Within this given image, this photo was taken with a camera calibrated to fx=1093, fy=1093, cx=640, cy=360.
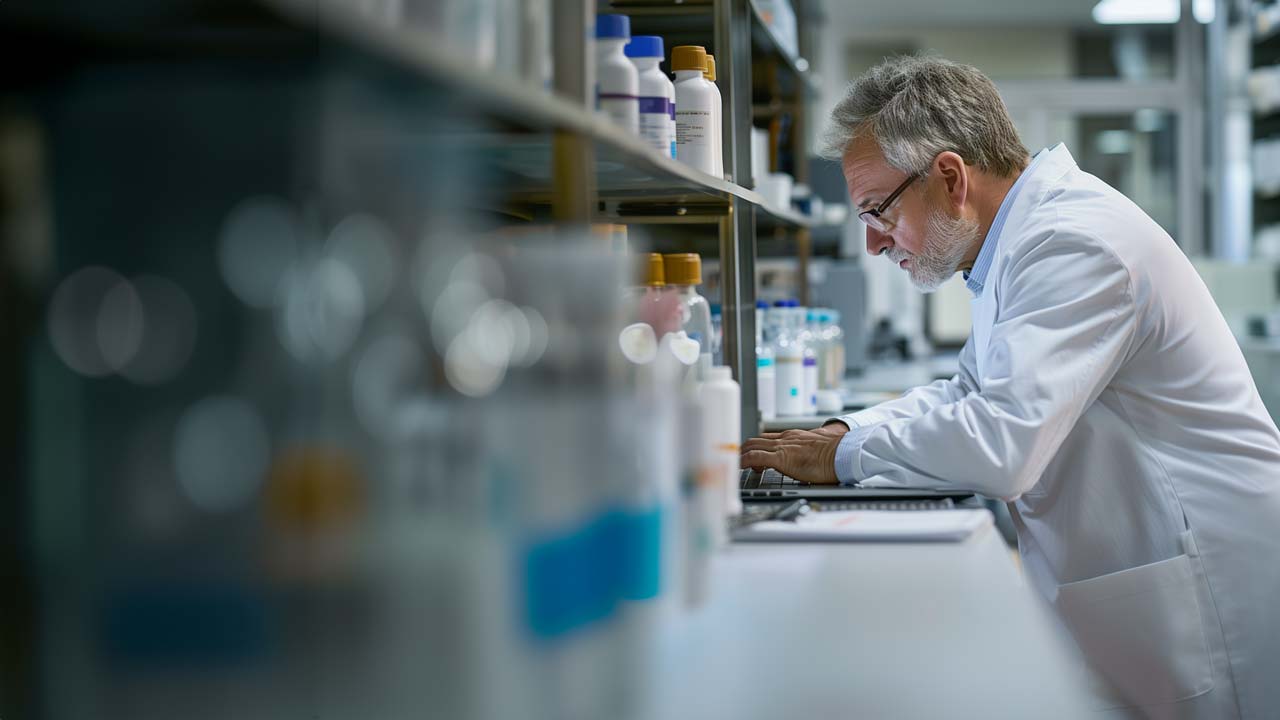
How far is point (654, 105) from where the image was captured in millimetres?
1424

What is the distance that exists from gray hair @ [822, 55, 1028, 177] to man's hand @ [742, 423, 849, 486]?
0.54m

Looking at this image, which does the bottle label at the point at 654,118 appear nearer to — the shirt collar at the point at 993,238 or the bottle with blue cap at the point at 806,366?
the shirt collar at the point at 993,238


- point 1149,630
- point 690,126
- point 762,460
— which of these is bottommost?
point 1149,630

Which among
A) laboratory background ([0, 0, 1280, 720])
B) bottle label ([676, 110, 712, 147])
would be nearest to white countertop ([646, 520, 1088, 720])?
laboratory background ([0, 0, 1280, 720])

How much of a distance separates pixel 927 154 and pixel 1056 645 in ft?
3.61

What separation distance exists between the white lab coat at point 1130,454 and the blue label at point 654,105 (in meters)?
0.64

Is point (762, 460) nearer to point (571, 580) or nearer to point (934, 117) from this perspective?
point (934, 117)

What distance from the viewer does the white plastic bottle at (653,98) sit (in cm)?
142

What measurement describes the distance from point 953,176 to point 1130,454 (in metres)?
0.60

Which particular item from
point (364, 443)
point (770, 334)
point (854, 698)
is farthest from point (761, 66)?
point (364, 443)

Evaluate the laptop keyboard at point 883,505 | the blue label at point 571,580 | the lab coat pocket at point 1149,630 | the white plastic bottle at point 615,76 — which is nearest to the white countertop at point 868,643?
the blue label at point 571,580

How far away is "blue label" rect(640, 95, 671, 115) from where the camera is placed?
4.66 ft

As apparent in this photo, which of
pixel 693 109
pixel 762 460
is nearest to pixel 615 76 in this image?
pixel 693 109

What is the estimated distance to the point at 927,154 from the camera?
2.00 meters
